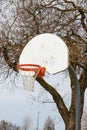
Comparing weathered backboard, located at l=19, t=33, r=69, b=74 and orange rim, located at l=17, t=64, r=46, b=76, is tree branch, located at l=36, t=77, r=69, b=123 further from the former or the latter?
orange rim, located at l=17, t=64, r=46, b=76

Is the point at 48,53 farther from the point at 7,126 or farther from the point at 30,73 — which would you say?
the point at 7,126

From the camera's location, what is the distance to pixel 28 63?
30.7 ft

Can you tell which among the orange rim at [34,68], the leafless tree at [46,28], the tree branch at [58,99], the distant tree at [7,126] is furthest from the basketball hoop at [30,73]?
the distant tree at [7,126]

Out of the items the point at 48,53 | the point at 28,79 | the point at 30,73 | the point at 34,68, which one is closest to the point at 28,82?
the point at 28,79

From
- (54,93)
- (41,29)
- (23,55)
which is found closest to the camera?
(23,55)

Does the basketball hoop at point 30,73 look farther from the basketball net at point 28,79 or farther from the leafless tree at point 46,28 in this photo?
the leafless tree at point 46,28

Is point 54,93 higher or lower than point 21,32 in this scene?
lower

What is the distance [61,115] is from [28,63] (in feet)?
32.7

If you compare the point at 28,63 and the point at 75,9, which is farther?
the point at 75,9

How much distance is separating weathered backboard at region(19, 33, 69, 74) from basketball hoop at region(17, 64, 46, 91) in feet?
0.35

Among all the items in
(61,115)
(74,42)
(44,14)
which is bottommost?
(61,115)

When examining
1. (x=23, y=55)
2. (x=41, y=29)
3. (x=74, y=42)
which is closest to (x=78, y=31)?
(x=74, y=42)

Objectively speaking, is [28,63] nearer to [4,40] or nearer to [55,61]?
[55,61]

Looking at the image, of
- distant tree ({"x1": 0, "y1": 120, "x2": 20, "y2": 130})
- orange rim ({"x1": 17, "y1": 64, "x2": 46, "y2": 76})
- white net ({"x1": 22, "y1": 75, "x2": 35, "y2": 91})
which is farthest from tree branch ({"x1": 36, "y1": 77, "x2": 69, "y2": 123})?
distant tree ({"x1": 0, "y1": 120, "x2": 20, "y2": 130})
